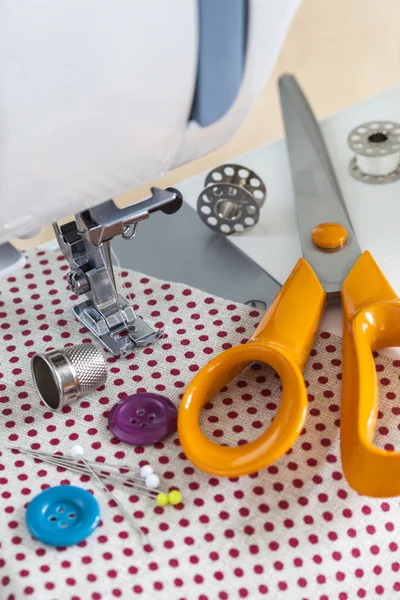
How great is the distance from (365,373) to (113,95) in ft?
1.10

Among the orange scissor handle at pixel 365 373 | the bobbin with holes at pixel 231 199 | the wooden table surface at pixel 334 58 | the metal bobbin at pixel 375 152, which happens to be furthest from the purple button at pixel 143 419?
the wooden table surface at pixel 334 58

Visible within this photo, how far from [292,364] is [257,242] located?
0.31 m

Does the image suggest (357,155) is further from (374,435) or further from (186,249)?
(374,435)

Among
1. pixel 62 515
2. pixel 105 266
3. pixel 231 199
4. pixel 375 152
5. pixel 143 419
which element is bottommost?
pixel 62 515

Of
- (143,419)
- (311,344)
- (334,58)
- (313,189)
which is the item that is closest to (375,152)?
(313,189)

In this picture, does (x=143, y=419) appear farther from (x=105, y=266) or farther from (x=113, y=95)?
(x=113, y=95)

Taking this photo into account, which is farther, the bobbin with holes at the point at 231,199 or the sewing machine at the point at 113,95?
the bobbin with holes at the point at 231,199

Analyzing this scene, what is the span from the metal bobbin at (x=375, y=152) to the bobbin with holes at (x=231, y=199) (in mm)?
147

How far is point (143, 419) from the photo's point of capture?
85 cm

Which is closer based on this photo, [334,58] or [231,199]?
[231,199]

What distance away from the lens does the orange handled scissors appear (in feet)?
2.42

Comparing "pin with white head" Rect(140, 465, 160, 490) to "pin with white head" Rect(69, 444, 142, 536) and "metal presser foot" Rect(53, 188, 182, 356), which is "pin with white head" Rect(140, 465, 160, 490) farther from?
"metal presser foot" Rect(53, 188, 182, 356)

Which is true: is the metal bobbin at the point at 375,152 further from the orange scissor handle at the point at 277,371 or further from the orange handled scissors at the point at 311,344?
the orange scissor handle at the point at 277,371

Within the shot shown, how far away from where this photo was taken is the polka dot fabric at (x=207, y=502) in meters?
0.72
